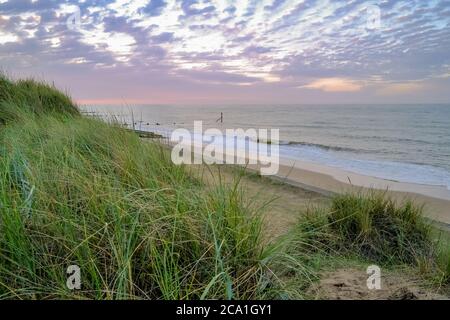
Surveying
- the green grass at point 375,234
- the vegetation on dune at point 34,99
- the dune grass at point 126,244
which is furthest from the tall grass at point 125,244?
the vegetation on dune at point 34,99

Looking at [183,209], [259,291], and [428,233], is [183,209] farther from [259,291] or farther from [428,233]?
[428,233]

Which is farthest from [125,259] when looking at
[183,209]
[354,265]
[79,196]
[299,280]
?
[354,265]

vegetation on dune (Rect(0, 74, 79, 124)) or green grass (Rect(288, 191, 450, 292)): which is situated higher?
vegetation on dune (Rect(0, 74, 79, 124))

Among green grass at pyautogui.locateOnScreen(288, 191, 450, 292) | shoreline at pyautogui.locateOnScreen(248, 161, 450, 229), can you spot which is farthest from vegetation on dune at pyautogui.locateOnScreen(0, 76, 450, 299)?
shoreline at pyautogui.locateOnScreen(248, 161, 450, 229)

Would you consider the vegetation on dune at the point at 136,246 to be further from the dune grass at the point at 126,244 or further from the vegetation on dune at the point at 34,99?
the vegetation on dune at the point at 34,99

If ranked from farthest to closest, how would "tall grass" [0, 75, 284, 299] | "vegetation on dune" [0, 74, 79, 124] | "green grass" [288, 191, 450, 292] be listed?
"vegetation on dune" [0, 74, 79, 124], "green grass" [288, 191, 450, 292], "tall grass" [0, 75, 284, 299]

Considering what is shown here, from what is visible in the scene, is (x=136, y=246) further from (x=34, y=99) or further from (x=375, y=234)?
(x=34, y=99)

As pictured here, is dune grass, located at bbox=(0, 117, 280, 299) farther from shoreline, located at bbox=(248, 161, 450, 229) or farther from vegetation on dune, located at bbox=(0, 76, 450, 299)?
shoreline, located at bbox=(248, 161, 450, 229)

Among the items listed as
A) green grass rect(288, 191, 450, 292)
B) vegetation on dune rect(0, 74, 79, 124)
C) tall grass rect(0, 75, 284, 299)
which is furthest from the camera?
vegetation on dune rect(0, 74, 79, 124)

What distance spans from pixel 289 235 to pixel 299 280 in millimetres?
388

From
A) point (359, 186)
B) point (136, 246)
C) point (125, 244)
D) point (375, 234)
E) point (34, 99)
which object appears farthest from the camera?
point (359, 186)

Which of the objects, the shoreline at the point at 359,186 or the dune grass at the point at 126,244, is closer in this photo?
the dune grass at the point at 126,244

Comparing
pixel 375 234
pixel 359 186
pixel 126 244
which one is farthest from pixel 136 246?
pixel 359 186

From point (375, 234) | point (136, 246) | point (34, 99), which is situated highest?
point (34, 99)
